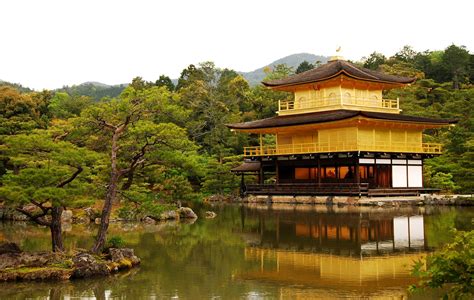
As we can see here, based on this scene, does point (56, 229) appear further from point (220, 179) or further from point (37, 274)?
point (220, 179)

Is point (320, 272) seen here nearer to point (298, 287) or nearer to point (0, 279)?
point (298, 287)

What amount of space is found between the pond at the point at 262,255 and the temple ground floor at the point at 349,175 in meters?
8.79

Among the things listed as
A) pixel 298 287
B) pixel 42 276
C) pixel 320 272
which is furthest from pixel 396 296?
pixel 42 276

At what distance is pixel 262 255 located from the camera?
16.4m

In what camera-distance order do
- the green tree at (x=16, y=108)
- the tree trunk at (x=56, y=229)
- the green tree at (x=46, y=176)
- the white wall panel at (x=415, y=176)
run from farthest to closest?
1. the white wall panel at (x=415, y=176)
2. the green tree at (x=16, y=108)
3. the tree trunk at (x=56, y=229)
4. the green tree at (x=46, y=176)

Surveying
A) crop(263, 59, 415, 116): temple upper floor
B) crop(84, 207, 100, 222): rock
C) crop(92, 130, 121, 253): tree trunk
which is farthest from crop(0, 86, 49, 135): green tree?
crop(263, 59, 415, 116): temple upper floor

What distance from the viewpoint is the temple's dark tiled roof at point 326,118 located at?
3749 centimetres

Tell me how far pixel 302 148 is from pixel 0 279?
2901cm

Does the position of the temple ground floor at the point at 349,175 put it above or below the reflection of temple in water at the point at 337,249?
above

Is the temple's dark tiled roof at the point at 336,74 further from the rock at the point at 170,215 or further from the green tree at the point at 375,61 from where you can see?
the green tree at the point at 375,61

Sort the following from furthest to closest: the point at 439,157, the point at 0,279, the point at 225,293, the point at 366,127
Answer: the point at 439,157 → the point at 366,127 → the point at 0,279 → the point at 225,293

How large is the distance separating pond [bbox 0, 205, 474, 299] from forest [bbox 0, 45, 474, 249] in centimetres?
159

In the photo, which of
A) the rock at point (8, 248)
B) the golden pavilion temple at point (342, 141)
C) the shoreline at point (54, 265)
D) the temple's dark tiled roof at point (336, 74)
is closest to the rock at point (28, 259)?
the shoreline at point (54, 265)

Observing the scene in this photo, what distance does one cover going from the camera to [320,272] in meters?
13.6
